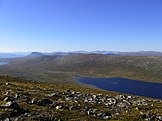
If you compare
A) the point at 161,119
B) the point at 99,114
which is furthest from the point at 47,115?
the point at 161,119

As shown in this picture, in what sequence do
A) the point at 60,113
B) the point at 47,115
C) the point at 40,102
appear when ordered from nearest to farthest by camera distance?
1. the point at 47,115
2. the point at 60,113
3. the point at 40,102

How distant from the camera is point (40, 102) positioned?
25984mm

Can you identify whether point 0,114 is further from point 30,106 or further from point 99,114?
point 99,114

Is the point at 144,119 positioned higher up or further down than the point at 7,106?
further down

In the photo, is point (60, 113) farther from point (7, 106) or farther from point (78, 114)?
point (7, 106)

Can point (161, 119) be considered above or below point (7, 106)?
below

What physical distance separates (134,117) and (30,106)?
8.47m

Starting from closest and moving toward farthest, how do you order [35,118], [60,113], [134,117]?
1. [35,118]
2. [60,113]
3. [134,117]

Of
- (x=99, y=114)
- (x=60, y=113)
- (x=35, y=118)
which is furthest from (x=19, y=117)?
(x=99, y=114)

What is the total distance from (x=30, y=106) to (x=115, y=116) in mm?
6981

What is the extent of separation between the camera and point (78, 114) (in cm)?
2227

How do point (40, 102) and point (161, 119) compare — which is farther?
point (40, 102)

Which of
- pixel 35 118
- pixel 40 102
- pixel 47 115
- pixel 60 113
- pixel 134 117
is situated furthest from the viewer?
pixel 40 102

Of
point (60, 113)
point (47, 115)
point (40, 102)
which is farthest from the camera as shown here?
point (40, 102)
